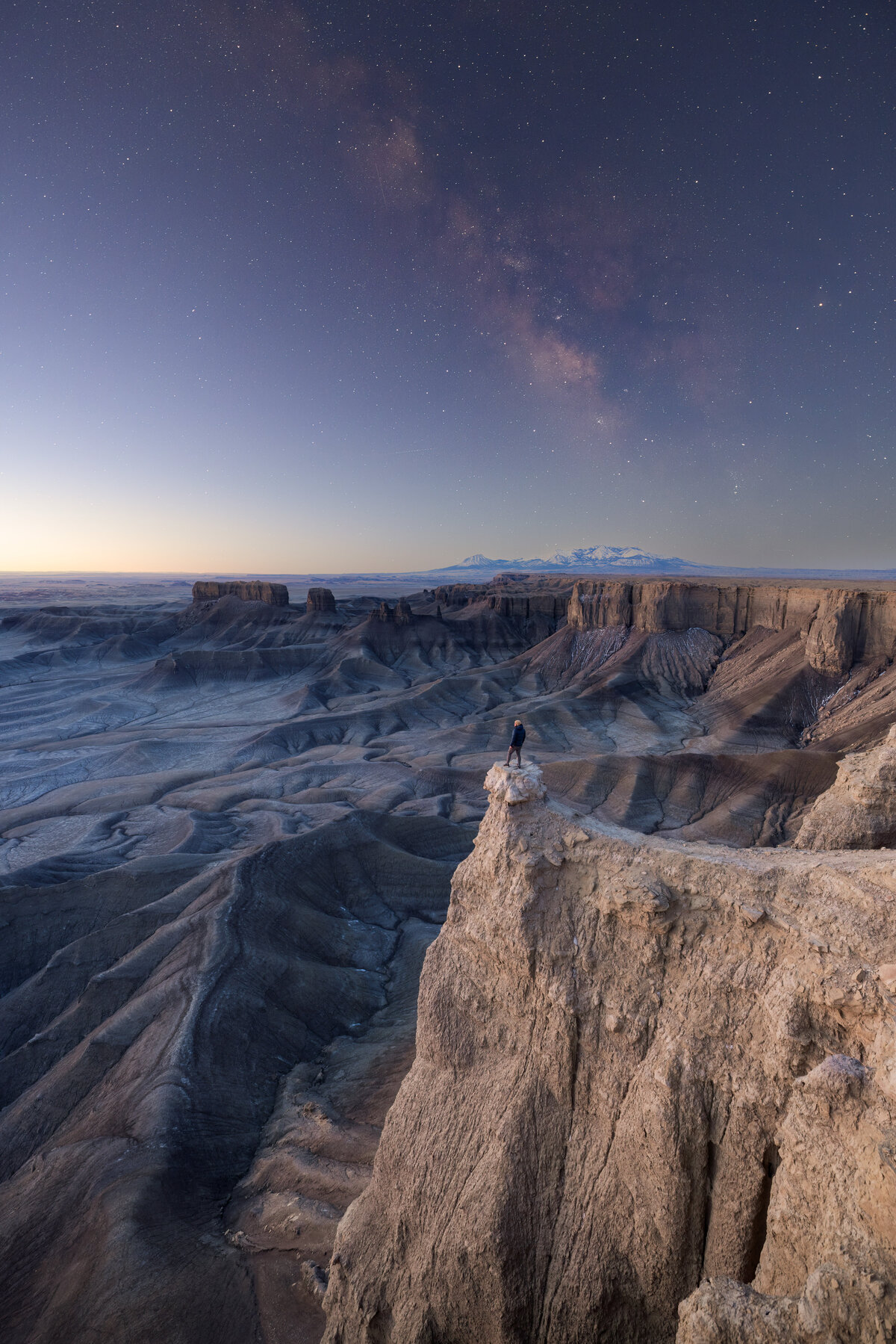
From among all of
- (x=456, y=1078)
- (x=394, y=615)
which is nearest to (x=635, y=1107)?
(x=456, y=1078)

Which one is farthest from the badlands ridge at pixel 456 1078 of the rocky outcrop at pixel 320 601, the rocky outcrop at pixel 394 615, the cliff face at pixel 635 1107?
the rocky outcrop at pixel 320 601

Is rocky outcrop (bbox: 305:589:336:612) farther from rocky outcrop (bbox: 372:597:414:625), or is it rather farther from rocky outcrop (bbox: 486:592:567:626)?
rocky outcrop (bbox: 486:592:567:626)

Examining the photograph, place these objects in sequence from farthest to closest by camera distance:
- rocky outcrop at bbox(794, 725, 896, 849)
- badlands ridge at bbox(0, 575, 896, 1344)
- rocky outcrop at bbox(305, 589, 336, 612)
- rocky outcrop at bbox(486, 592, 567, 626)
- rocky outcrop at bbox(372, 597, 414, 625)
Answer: rocky outcrop at bbox(305, 589, 336, 612) → rocky outcrop at bbox(486, 592, 567, 626) → rocky outcrop at bbox(372, 597, 414, 625) → rocky outcrop at bbox(794, 725, 896, 849) → badlands ridge at bbox(0, 575, 896, 1344)

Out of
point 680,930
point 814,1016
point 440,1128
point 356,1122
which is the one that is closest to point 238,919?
point 356,1122

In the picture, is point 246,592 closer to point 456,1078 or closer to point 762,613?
point 762,613

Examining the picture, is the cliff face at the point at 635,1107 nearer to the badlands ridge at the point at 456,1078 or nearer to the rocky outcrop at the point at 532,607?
the badlands ridge at the point at 456,1078

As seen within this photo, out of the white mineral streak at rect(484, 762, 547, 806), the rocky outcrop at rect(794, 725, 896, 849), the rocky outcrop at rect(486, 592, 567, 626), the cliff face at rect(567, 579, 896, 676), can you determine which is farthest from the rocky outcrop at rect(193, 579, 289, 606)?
the rocky outcrop at rect(794, 725, 896, 849)

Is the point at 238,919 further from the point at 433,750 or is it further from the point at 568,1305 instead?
the point at 433,750
